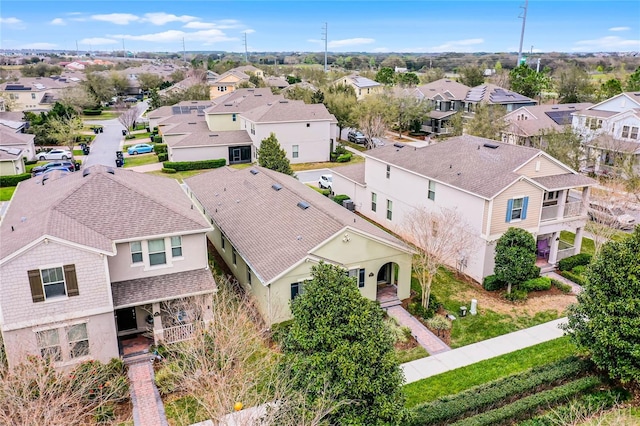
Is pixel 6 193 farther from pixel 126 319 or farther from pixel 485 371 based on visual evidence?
pixel 485 371

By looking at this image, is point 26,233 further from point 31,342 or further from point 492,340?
point 492,340

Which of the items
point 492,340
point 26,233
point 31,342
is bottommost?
point 492,340

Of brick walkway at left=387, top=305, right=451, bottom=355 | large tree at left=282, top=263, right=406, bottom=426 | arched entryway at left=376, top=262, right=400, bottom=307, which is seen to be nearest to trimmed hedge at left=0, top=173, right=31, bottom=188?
arched entryway at left=376, top=262, right=400, bottom=307

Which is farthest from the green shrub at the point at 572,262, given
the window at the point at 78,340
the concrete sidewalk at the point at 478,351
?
the window at the point at 78,340

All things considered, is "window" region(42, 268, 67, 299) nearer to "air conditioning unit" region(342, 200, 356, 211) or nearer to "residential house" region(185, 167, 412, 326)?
"residential house" region(185, 167, 412, 326)

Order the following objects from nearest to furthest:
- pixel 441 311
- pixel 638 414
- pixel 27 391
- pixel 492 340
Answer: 1. pixel 27 391
2. pixel 638 414
3. pixel 492 340
4. pixel 441 311

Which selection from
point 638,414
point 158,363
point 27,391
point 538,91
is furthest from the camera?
point 538,91

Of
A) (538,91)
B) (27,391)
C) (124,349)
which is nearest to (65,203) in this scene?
(124,349)
